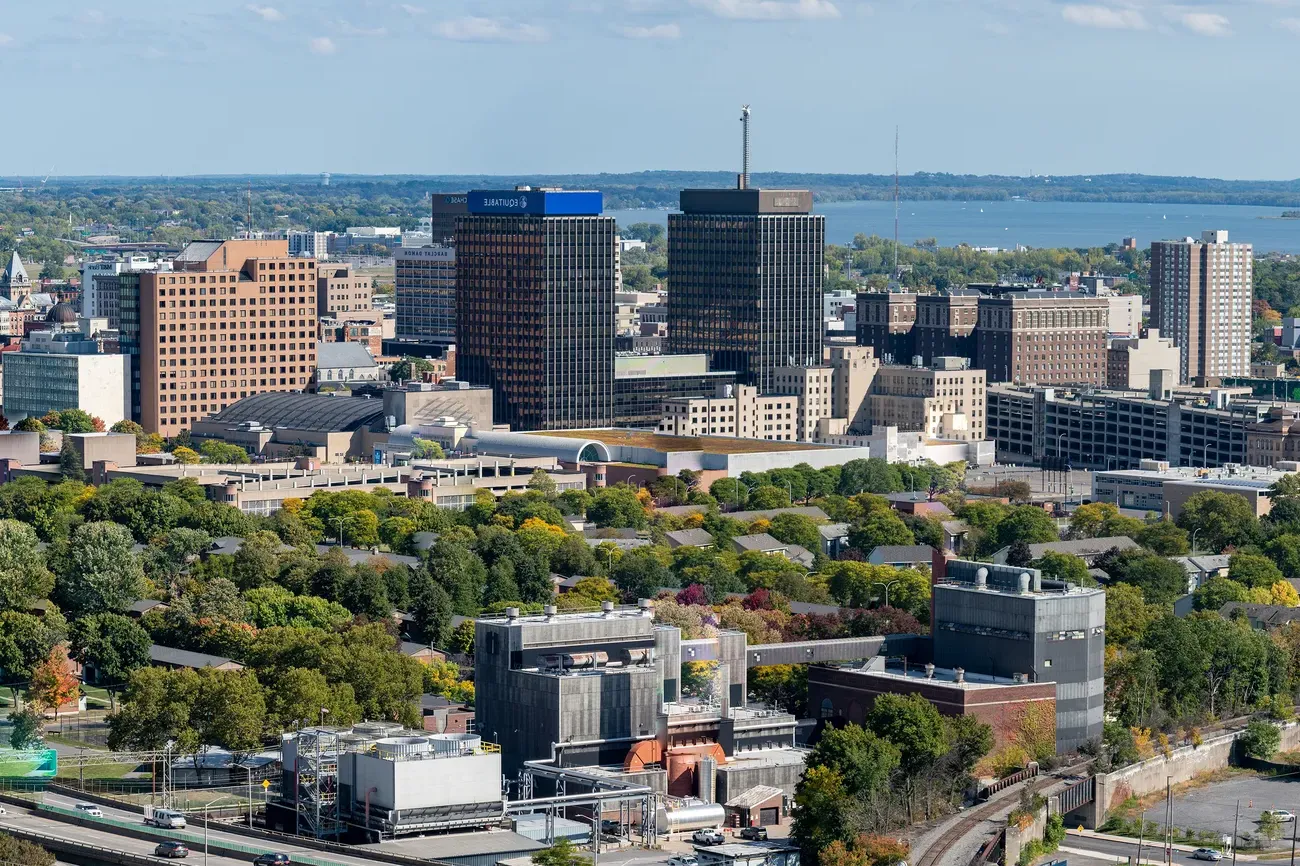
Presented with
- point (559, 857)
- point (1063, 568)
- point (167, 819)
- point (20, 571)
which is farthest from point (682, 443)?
point (559, 857)

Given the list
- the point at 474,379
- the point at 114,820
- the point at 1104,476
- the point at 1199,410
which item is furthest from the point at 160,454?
the point at 114,820

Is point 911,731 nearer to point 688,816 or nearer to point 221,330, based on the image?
point 688,816

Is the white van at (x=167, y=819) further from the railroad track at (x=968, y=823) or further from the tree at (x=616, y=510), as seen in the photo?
the tree at (x=616, y=510)

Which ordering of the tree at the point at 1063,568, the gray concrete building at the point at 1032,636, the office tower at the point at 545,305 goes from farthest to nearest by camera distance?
the office tower at the point at 545,305 < the tree at the point at 1063,568 < the gray concrete building at the point at 1032,636

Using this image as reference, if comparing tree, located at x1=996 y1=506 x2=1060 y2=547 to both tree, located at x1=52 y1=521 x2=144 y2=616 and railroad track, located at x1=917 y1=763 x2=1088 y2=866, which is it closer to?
tree, located at x1=52 y1=521 x2=144 y2=616

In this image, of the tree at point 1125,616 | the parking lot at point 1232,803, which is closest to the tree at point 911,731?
the parking lot at point 1232,803

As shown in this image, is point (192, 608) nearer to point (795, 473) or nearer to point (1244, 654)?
point (1244, 654)
